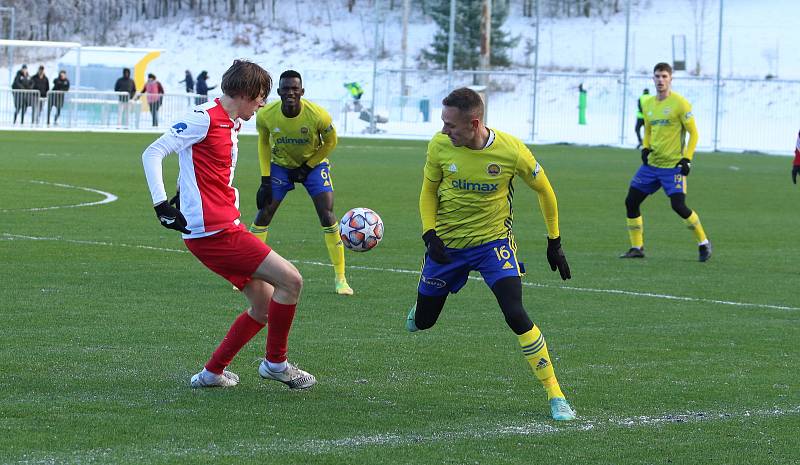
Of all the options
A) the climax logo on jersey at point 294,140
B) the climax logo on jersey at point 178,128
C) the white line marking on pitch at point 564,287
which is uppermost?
the climax logo on jersey at point 178,128

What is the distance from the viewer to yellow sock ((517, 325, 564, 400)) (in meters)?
6.83

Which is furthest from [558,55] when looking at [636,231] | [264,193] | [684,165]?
[264,193]

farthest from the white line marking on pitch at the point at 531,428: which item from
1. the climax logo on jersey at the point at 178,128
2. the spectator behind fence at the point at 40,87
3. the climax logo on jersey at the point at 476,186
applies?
the spectator behind fence at the point at 40,87

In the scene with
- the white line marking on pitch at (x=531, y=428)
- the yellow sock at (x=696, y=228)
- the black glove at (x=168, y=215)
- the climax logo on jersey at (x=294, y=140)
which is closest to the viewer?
the white line marking on pitch at (x=531, y=428)

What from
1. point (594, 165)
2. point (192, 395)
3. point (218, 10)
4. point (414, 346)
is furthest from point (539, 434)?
point (218, 10)

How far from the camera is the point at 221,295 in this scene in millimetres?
10969

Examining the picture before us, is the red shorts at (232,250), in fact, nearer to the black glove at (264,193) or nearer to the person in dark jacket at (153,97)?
the black glove at (264,193)

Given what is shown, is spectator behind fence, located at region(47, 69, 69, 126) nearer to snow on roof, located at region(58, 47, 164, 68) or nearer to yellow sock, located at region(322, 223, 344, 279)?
snow on roof, located at region(58, 47, 164, 68)

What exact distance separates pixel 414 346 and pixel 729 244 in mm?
8740

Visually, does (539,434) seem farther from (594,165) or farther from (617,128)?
(617,128)

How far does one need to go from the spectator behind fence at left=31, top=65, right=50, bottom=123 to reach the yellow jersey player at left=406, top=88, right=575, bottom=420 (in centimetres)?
3657

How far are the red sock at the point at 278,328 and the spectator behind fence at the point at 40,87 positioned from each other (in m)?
36.3

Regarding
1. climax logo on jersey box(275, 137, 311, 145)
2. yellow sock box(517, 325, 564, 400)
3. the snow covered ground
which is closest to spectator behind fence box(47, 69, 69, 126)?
the snow covered ground

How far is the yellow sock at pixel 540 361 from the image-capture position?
6.83m
